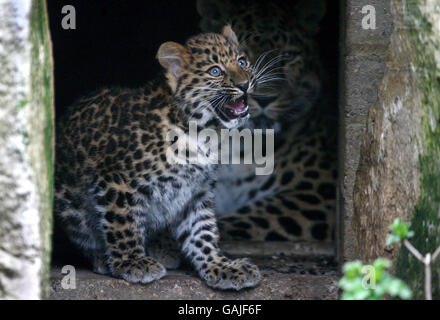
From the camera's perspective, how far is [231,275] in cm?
600

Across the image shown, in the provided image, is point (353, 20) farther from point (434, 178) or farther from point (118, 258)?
point (118, 258)

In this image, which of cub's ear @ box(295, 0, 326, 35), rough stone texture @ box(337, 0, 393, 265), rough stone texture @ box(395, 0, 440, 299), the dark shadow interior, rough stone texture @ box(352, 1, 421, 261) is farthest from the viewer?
the dark shadow interior

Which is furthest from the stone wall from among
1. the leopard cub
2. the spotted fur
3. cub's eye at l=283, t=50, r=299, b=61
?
cub's eye at l=283, t=50, r=299, b=61

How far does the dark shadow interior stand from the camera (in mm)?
9039

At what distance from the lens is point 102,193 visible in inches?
243

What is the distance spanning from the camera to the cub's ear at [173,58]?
623cm

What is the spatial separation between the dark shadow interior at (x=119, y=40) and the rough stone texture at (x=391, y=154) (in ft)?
10.7

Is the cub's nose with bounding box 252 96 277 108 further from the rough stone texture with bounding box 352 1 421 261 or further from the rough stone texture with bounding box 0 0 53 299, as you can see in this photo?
the rough stone texture with bounding box 0 0 53 299

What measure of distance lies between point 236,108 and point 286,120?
7.04ft

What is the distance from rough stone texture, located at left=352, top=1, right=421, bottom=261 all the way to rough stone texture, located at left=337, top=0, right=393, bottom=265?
0.10 metres

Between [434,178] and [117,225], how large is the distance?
7.62 ft

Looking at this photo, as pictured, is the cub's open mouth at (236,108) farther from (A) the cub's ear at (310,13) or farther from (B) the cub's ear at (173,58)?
(A) the cub's ear at (310,13)

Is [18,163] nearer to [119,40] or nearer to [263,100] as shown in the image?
[263,100]
